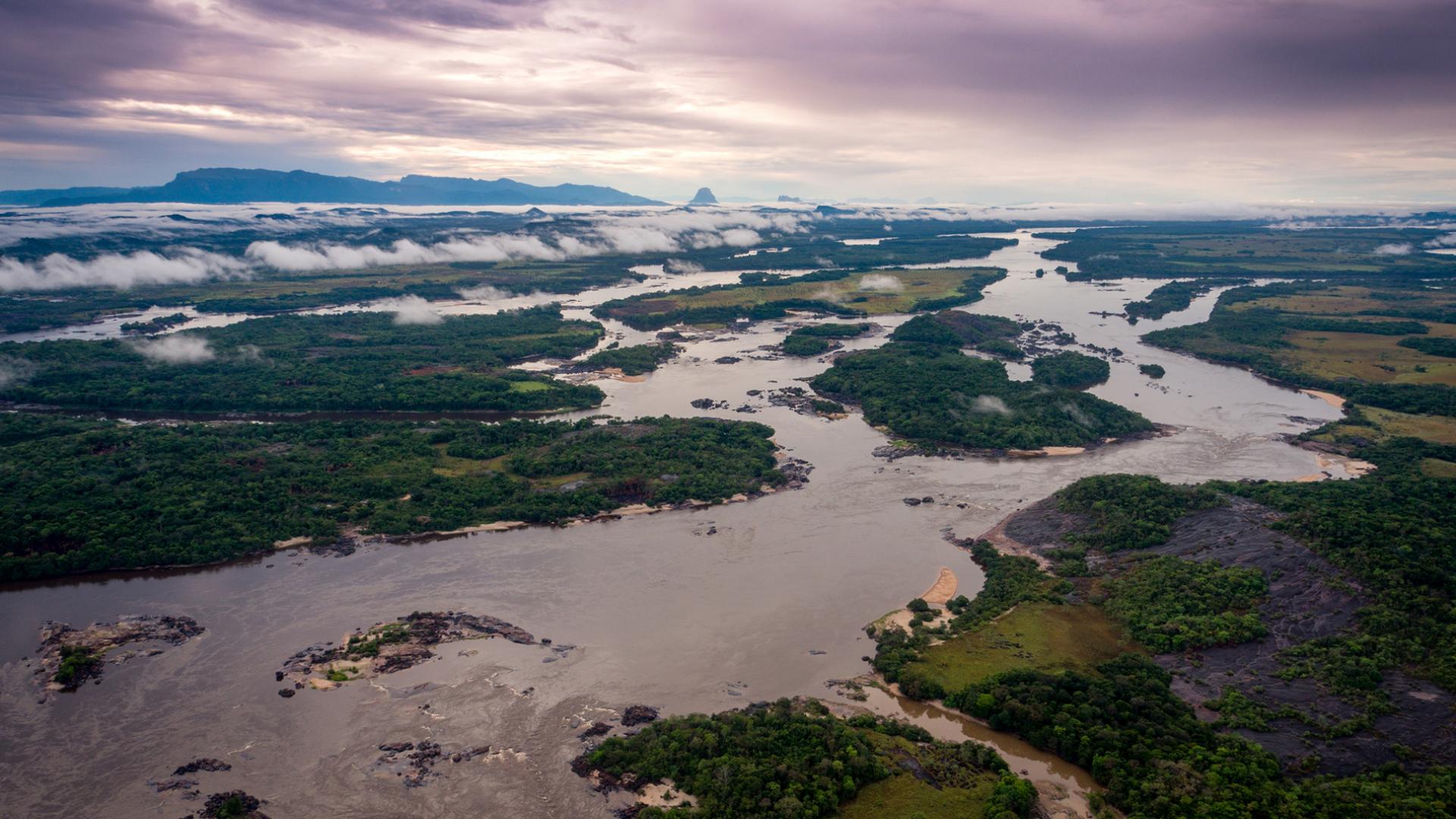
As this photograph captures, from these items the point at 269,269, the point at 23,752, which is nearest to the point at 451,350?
the point at 23,752

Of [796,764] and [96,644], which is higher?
[796,764]

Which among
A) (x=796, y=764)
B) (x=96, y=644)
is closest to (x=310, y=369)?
(x=96, y=644)

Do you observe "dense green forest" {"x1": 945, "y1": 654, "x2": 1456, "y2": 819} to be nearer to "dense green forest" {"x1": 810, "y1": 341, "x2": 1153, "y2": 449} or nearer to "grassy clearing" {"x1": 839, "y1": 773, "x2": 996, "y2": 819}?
"grassy clearing" {"x1": 839, "y1": 773, "x2": 996, "y2": 819}

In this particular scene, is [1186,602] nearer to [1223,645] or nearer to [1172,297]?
[1223,645]

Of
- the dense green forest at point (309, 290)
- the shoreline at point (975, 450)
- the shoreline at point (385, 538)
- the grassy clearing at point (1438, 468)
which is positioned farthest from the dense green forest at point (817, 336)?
the dense green forest at point (309, 290)

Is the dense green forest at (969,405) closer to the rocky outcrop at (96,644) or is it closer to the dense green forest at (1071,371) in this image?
the dense green forest at (1071,371)

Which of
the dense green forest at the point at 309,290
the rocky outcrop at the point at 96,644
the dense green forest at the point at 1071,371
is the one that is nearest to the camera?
the rocky outcrop at the point at 96,644

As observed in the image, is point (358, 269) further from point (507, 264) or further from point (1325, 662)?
point (1325, 662)
